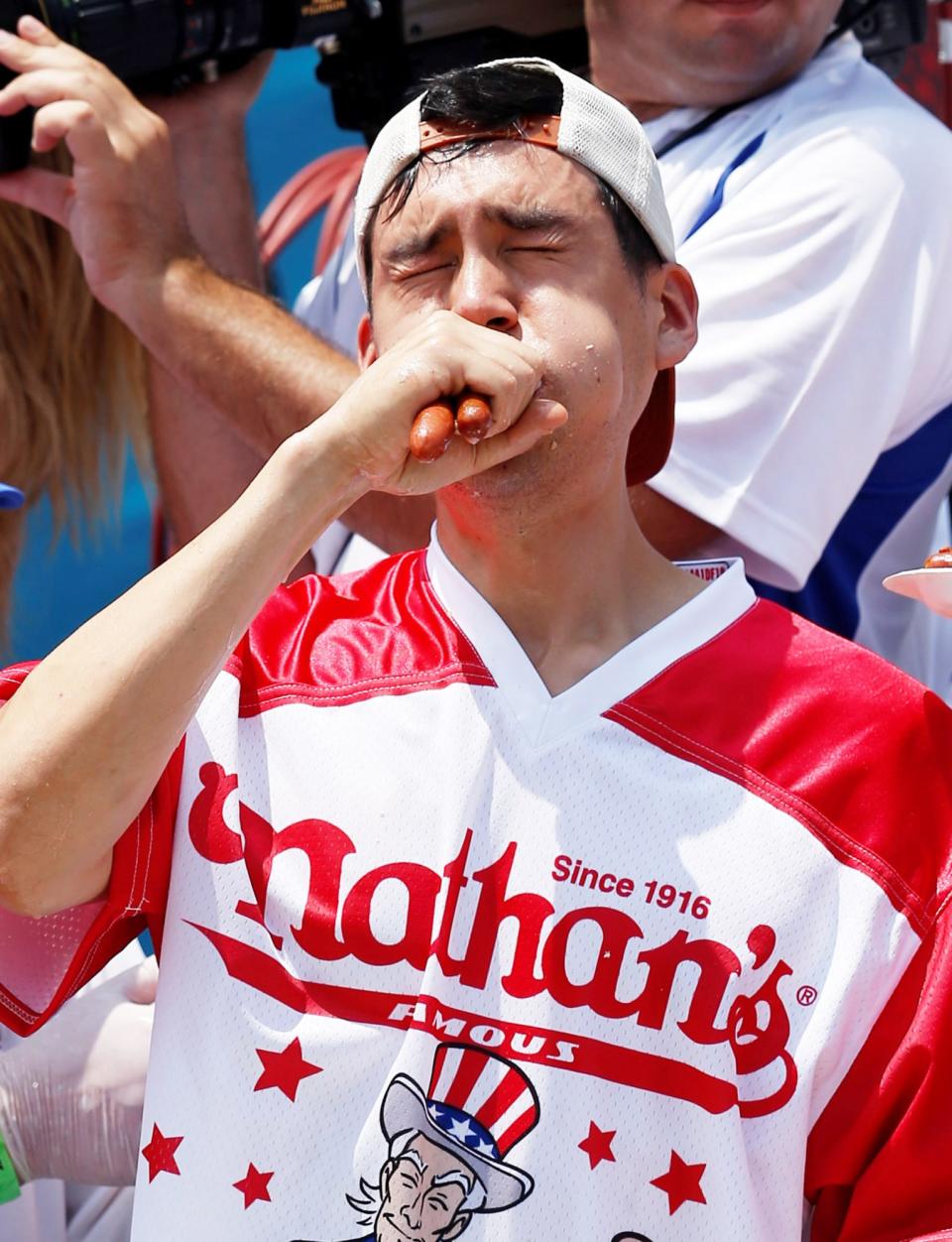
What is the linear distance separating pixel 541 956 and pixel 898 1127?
0.28 meters

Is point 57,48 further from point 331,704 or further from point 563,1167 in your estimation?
point 563,1167

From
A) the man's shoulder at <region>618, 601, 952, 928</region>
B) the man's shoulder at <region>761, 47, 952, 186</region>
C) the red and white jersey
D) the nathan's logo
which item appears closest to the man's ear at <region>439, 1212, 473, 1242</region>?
the red and white jersey

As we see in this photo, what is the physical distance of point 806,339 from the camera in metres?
1.87

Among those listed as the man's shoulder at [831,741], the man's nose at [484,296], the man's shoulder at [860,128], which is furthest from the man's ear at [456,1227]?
the man's shoulder at [860,128]

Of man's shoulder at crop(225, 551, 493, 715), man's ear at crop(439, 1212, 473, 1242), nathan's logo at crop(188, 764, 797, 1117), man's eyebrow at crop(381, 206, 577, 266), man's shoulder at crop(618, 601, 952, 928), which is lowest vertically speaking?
man's ear at crop(439, 1212, 473, 1242)

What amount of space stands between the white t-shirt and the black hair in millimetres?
426

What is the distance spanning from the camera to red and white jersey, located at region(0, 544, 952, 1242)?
128 cm

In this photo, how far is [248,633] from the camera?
146 centimetres

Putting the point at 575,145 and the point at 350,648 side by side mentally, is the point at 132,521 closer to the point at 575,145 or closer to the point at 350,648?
the point at 350,648

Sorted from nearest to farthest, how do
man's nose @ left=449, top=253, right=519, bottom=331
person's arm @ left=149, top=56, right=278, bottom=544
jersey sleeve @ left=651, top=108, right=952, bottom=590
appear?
man's nose @ left=449, top=253, right=519, bottom=331 < jersey sleeve @ left=651, top=108, right=952, bottom=590 < person's arm @ left=149, top=56, right=278, bottom=544

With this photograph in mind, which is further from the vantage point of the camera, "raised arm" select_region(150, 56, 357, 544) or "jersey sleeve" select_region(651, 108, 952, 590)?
"raised arm" select_region(150, 56, 357, 544)

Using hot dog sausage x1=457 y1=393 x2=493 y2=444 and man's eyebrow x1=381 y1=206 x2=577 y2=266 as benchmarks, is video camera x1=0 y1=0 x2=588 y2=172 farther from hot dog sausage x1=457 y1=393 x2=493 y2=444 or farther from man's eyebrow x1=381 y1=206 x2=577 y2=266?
hot dog sausage x1=457 y1=393 x2=493 y2=444

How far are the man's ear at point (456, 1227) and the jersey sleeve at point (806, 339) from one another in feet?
2.69

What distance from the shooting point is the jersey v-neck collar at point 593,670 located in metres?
1.38
